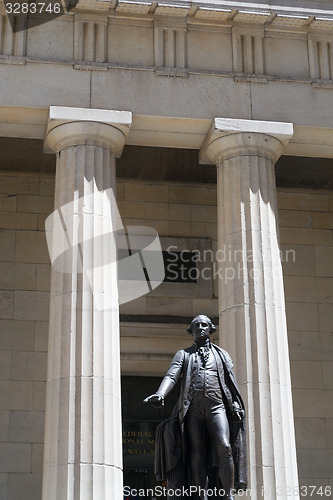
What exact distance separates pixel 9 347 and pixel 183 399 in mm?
11489

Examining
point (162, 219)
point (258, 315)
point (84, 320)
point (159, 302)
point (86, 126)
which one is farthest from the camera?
point (162, 219)

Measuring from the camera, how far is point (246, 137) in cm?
2031

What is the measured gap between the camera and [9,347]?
23188mm

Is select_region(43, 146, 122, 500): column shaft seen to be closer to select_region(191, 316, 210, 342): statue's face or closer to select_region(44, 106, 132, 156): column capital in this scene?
select_region(44, 106, 132, 156): column capital

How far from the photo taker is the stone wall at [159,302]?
22.6 meters

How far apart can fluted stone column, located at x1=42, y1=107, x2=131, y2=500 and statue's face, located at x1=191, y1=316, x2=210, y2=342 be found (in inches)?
208

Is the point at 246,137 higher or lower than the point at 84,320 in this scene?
higher

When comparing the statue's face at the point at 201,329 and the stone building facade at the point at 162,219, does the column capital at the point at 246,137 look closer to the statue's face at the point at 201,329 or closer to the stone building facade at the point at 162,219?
the stone building facade at the point at 162,219

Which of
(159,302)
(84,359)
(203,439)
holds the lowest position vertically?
(203,439)

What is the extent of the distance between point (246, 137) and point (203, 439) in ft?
31.0

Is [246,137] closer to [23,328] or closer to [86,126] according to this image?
[86,126]

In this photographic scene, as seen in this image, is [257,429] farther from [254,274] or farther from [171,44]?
[171,44]

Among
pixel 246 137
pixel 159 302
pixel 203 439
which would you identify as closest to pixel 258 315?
pixel 246 137


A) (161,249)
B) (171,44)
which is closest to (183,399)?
(171,44)
